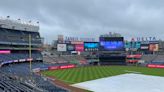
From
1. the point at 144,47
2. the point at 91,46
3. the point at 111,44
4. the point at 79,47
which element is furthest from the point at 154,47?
the point at 79,47

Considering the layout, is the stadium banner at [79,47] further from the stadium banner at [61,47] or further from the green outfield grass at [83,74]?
the green outfield grass at [83,74]

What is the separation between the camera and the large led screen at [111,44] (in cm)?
8775

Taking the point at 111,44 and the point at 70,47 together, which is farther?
the point at 70,47

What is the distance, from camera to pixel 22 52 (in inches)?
2768

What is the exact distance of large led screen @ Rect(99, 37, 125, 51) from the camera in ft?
288

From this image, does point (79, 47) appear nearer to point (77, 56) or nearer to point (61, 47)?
point (77, 56)

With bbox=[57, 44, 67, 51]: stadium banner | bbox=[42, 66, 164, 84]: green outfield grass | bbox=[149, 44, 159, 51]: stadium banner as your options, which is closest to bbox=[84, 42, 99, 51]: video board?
bbox=[57, 44, 67, 51]: stadium banner

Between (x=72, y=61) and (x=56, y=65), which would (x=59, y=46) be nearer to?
(x=72, y=61)

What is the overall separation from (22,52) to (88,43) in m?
35.1

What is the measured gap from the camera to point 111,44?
8819 cm

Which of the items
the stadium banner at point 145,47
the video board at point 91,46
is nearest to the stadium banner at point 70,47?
the video board at point 91,46

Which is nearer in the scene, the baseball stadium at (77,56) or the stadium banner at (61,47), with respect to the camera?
the baseball stadium at (77,56)

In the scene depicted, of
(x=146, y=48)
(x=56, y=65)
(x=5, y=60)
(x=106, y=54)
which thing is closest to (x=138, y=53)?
(x=146, y=48)

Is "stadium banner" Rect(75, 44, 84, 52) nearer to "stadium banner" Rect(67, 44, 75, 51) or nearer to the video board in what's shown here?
"stadium banner" Rect(67, 44, 75, 51)
